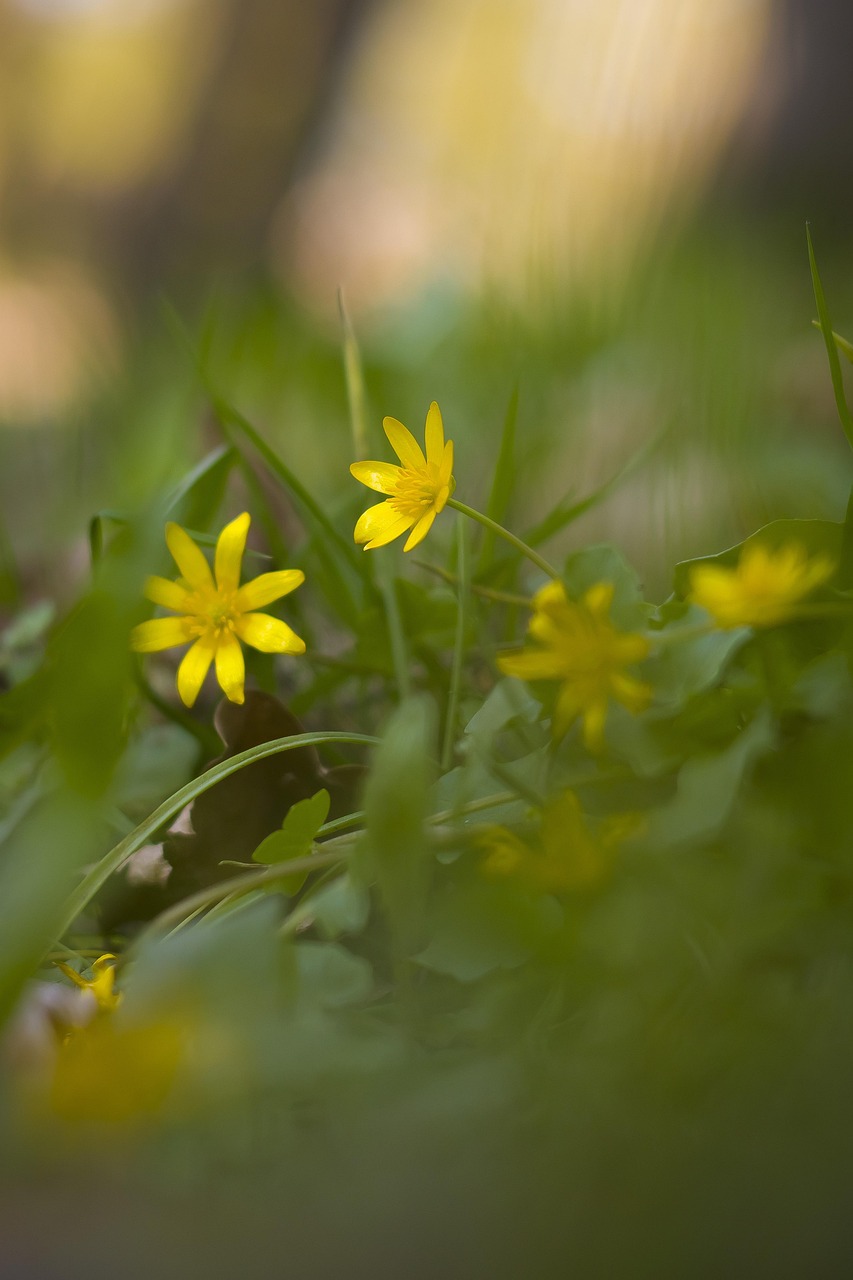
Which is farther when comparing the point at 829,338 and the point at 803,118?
the point at 803,118

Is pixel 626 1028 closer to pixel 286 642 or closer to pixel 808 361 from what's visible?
pixel 286 642

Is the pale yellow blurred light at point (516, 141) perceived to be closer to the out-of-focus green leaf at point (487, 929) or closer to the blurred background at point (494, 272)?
the blurred background at point (494, 272)

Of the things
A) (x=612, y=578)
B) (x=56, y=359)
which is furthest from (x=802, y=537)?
(x=56, y=359)

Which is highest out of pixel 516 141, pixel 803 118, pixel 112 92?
pixel 112 92

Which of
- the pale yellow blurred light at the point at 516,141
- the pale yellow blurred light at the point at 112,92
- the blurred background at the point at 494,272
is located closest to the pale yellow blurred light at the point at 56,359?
the blurred background at the point at 494,272

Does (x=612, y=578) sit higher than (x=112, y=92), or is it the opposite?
(x=112, y=92)

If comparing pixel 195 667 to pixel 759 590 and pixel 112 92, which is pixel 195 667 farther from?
pixel 112 92

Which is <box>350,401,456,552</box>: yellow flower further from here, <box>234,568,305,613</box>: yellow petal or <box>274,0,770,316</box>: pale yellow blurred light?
<box>274,0,770,316</box>: pale yellow blurred light

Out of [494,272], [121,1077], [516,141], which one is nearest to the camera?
[121,1077]
